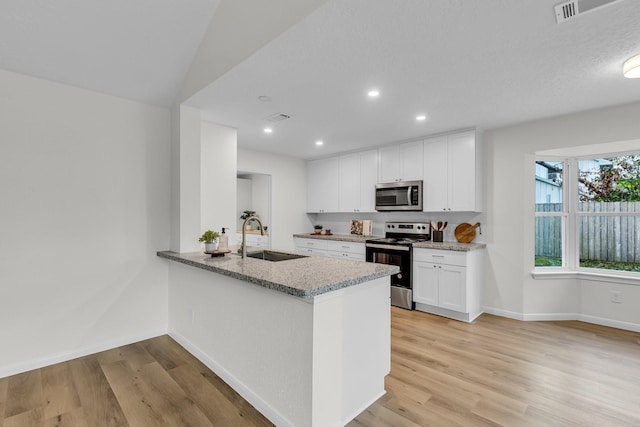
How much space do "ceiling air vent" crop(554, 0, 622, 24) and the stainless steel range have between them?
2765 millimetres

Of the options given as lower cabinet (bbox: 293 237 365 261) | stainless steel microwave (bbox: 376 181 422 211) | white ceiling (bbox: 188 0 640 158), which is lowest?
lower cabinet (bbox: 293 237 365 261)

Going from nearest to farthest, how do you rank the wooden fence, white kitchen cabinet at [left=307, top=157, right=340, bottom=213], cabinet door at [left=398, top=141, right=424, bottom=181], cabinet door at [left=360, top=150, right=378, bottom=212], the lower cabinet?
the wooden fence → cabinet door at [left=398, top=141, right=424, bottom=181] → the lower cabinet → cabinet door at [left=360, top=150, right=378, bottom=212] → white kitchen cabinet at [left=307, top=157, right=340, bottom=213]

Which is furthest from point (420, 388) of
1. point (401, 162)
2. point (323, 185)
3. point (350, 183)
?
point (323, 185)

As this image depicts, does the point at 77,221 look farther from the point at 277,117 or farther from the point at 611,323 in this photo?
the point at 611,323

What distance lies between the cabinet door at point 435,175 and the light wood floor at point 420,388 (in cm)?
174

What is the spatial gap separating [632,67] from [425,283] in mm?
2743

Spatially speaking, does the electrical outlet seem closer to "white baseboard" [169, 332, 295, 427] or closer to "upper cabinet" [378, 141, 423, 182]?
"upper cabinet" [378, 141, 423, 182]

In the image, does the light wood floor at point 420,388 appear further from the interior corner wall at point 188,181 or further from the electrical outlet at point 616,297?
the interior corner wall at point 188,181

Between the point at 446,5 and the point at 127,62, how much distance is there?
2536 millimetres

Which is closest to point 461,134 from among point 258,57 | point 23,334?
point 258,57

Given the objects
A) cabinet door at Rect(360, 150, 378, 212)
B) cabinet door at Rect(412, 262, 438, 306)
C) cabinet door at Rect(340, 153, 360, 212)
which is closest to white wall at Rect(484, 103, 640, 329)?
cabinet door at Rect(412, 262, 438, 306)

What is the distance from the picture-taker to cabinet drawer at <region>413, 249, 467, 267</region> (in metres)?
3.56

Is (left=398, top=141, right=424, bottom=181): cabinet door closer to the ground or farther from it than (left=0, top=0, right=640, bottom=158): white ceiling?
closer to the ground

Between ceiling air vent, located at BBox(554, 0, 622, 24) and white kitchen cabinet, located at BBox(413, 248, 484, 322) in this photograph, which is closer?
ceiling air vent, located at BBox(554, 0, 622, 24)
